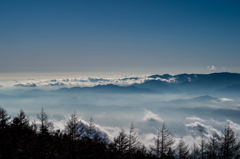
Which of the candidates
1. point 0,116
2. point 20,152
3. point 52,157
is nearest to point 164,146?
point 52,157

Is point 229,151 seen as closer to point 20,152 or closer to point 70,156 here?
point 70,156

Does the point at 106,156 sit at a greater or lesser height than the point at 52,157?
lesser

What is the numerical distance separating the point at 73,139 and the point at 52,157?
406 inches

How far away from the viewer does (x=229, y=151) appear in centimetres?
2616

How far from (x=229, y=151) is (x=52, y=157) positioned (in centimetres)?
3182

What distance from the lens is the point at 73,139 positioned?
2552cm

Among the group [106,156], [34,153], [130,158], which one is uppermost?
[34,153]

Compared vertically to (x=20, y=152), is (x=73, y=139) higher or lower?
higher

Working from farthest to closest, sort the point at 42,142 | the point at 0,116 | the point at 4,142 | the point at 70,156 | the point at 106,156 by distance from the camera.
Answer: the point at 106,156 < the point at 0,116 < the point at 4,142 < the point at 42,142 < the point at 70,156

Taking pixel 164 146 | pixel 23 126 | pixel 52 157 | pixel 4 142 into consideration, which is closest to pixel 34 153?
pixel 52 157

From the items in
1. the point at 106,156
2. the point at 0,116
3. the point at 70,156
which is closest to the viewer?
the point at 70,156

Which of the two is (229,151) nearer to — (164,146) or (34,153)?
(164,146)

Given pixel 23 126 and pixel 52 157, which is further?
pixel 23 126

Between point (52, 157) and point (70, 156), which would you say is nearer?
point (70, 156)
